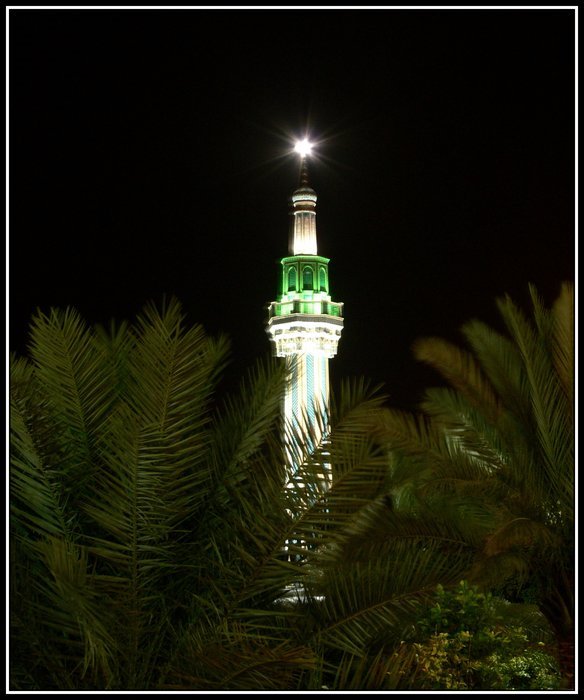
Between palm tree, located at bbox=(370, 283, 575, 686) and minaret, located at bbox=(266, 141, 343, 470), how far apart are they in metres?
17.5

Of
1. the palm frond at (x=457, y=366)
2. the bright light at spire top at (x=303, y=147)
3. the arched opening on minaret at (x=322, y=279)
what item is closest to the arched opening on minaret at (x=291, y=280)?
the arched opening on minaret at (x=322, y=279)

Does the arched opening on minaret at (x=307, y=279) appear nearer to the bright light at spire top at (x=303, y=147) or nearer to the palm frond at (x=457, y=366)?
the bright light at spire top at (x=303, y=147)

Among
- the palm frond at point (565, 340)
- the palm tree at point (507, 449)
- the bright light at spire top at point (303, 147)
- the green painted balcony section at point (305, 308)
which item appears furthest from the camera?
the green painted balcony section at point (305, 308)

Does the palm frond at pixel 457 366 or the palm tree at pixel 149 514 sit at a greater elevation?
the palm frond at pixel 457 366

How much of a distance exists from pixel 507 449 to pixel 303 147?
19480 mm

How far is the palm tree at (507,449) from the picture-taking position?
22.8ft

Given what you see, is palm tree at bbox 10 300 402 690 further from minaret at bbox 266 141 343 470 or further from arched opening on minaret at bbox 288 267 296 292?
arched opening on minaret at bbox 288 267 296 292

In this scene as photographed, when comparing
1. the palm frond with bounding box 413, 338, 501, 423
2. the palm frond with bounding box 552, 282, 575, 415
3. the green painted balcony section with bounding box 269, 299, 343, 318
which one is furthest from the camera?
the green painted balcony section with bounding box 269, 299, 343, 318

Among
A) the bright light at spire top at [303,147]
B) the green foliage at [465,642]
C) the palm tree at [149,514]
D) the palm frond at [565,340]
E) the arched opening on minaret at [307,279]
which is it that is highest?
the bright light at spire top at [303,147]

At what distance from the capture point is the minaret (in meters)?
25.9

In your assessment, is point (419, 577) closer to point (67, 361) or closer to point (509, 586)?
point (67, 361)

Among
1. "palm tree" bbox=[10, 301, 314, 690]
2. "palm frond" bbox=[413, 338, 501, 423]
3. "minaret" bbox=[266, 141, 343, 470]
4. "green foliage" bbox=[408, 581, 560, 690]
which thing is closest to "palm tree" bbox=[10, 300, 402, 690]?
"palm tree" bbox=[10, 301, 314, 690]

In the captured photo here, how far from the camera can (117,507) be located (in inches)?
158

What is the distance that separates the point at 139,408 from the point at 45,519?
71 cm
